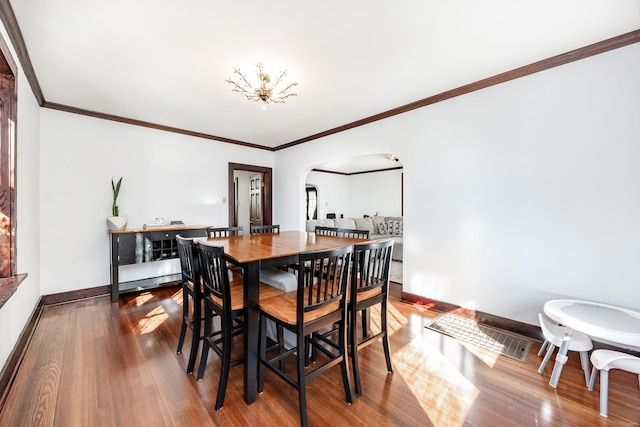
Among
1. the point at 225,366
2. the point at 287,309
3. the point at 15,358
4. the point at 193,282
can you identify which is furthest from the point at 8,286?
the point at 287,309

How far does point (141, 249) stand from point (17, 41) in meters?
2.38

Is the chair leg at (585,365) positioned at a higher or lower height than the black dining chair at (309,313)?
lower

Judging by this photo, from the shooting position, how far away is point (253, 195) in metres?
6.36

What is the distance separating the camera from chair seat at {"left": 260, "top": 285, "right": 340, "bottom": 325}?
1.60 m

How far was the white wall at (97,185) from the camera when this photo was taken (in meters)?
3.38

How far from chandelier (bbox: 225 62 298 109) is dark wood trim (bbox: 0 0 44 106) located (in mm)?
1460

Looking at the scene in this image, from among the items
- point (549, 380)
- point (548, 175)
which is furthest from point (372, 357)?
point (548, 175)

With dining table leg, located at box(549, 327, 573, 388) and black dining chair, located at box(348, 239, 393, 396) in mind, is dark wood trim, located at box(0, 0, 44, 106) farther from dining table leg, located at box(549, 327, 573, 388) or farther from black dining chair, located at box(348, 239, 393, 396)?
dining table leg, located at box(549, 327, 573, 388)

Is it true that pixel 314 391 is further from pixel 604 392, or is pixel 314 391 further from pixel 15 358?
pixel 15 358

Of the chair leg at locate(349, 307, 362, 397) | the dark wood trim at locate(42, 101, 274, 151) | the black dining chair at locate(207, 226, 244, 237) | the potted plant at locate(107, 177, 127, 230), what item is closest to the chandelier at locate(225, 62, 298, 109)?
the black dining chair at locate(207, 226, 244, 237)

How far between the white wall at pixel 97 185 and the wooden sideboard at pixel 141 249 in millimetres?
398

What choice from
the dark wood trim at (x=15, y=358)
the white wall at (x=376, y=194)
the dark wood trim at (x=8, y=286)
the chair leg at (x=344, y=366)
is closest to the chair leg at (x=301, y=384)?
the chair leg at (x=344, y=366)

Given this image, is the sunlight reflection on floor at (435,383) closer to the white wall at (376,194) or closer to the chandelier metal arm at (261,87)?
the chandelier metal arm at (261,87)

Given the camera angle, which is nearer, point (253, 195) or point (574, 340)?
point (574, 340)
